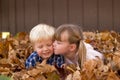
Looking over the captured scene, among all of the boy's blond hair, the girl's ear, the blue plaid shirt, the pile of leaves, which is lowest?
the blue plaid shirt

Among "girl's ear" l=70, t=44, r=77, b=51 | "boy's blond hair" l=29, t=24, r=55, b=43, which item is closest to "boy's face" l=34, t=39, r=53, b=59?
"boy's blond hair" l=29, t=24, r=55, b=43

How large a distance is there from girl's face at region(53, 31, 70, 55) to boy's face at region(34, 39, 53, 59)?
5 centimetres

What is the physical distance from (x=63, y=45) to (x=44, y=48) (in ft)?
0.51

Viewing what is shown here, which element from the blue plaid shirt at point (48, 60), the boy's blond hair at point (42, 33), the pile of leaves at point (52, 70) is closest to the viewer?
the pile of leaves at point (52, 70)

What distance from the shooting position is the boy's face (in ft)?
11.2

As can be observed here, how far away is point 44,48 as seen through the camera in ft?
11.2

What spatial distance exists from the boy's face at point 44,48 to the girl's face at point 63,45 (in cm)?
5

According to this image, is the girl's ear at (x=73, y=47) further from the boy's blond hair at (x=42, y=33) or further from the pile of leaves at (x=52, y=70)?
the pile of leaves at (x=52, y=70)

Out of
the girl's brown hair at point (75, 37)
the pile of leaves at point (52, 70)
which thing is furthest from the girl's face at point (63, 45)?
the pile of leaves at point (52, 70)

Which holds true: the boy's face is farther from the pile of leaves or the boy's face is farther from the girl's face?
the pile of leaves

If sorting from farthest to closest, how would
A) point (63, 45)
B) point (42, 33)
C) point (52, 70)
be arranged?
point (42, 33), point (63, 45), point (52, 70)

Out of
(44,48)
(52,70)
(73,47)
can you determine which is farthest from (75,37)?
(52,70)

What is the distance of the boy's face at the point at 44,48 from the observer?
3.41 meters

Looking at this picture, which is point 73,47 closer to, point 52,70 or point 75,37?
point 75,37
